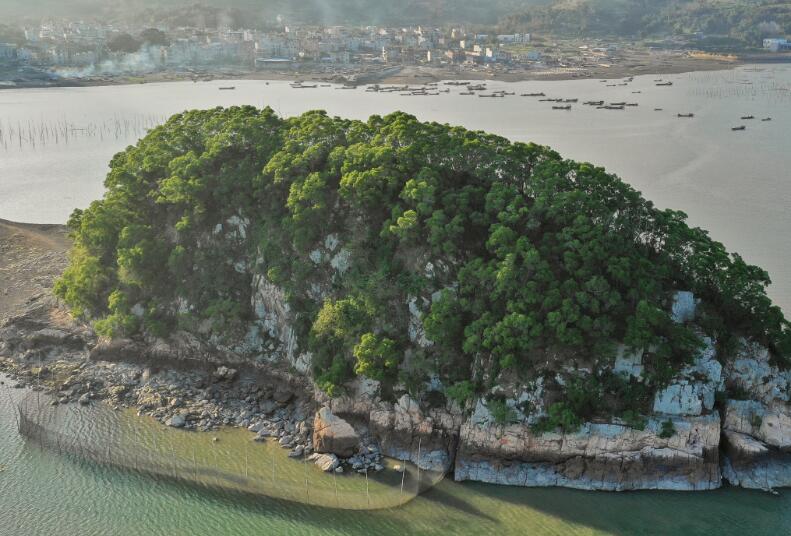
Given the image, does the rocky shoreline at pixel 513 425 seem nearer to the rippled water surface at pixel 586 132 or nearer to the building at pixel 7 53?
the rippled water surface at pixel 586 132

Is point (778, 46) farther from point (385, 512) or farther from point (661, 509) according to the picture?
point (385, 512)

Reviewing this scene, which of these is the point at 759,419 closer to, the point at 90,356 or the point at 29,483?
the point at 29,483

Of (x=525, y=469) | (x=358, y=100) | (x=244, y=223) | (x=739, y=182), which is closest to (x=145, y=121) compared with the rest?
(x=358, y=100)

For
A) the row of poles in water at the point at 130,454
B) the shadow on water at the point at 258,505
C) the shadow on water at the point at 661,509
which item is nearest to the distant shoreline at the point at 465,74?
the row of poles in water at the point at 130,454

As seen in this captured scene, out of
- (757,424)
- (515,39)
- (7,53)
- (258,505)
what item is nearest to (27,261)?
(258,505)

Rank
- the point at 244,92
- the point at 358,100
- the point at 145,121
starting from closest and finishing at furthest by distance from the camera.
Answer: the point at 145,121
the point at 358,100
the point at 244,92

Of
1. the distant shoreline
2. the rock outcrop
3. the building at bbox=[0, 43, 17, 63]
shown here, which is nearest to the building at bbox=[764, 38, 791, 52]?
the distant shoreline

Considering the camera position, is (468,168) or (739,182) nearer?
(468,168)

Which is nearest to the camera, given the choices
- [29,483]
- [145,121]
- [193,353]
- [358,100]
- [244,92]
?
[29,483]
